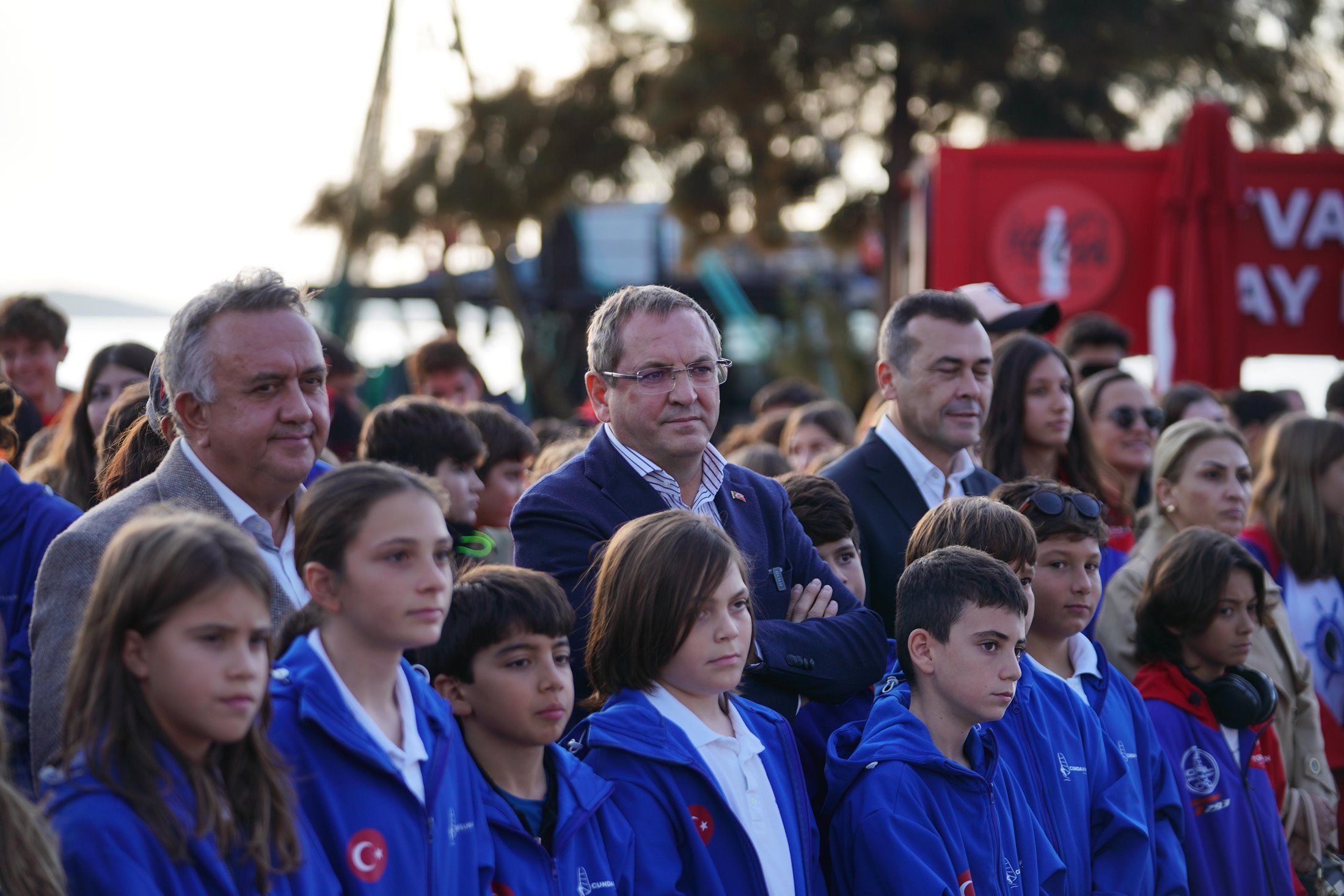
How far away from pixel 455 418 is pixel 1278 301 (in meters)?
8.74

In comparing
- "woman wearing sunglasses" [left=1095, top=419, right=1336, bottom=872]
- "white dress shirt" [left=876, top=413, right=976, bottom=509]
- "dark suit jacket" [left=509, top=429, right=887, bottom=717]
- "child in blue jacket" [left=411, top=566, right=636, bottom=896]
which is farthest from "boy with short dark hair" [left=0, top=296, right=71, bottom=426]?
"woman wearing sunglasses" [left=1095, top=419, right=1336, bottom=872]

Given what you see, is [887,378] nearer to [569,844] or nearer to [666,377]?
[666,377]

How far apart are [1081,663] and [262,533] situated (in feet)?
8.19

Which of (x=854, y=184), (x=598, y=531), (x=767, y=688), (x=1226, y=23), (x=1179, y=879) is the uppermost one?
(x=1226, y=23)

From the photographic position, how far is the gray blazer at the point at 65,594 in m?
2.66

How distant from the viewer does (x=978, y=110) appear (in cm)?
1514

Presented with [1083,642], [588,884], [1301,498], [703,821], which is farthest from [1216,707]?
[588,884]

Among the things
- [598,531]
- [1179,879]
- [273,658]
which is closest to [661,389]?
[598,531]

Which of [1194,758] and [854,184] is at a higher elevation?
[854,184]

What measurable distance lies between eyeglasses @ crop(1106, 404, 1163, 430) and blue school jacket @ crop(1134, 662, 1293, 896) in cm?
174

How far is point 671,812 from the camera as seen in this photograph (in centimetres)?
300

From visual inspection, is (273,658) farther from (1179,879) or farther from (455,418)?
(1179,879)

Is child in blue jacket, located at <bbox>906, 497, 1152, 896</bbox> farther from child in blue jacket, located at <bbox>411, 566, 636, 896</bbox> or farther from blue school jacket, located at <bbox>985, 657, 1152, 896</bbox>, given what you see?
child in blue jacket, located at <bbox>411, 566, 636, 896</bbox>

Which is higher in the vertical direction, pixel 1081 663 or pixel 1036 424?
pixel 1036 424
